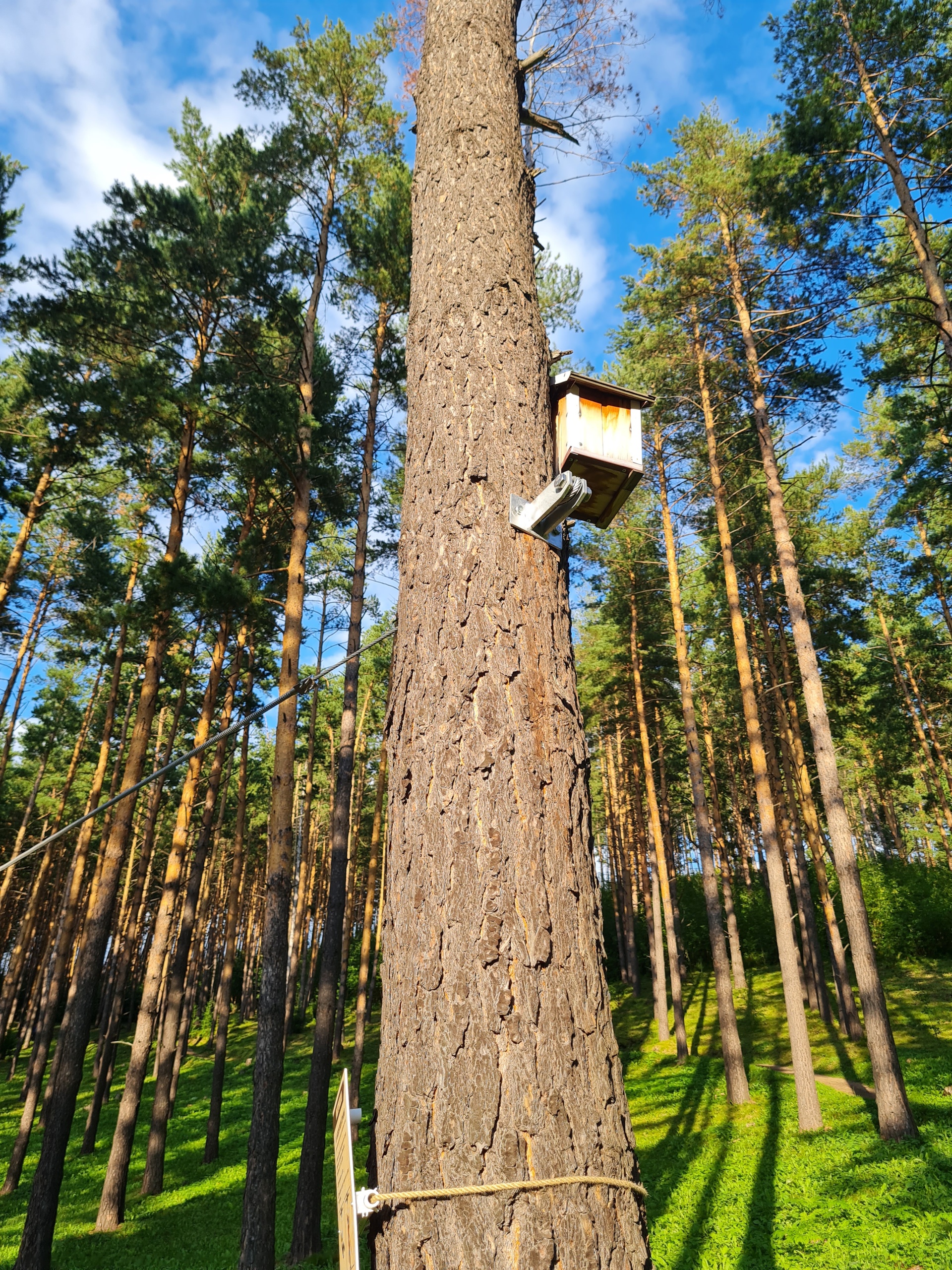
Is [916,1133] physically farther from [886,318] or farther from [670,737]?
[670,737]

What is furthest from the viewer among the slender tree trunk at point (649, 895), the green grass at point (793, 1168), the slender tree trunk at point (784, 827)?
the slender tree trunk at point (649, 895)

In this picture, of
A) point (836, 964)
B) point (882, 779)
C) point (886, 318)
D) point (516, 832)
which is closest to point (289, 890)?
point (516, 832)

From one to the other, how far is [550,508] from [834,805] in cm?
935

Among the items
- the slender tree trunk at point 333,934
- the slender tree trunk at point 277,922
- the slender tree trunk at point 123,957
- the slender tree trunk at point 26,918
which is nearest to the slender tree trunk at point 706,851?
the slender tree trunk at point 333,934

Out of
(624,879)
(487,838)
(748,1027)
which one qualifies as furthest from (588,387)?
A: (624,879)

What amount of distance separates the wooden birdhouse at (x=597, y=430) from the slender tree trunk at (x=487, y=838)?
0.19 meters

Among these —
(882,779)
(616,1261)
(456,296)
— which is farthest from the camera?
(882,779)

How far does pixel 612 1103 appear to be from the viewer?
1262 mm

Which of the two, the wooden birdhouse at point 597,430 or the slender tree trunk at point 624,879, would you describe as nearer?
the wooden birdhouse at point 597,430

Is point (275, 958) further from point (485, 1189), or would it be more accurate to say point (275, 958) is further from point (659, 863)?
point (659, 863)

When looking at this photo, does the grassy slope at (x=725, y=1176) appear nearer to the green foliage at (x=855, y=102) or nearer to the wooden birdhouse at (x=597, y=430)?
the wooden birdhouse at (x=597, y=430)

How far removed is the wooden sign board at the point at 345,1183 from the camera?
1059 mm

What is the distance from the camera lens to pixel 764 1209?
7.29 m

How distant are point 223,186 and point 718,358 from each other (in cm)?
882
